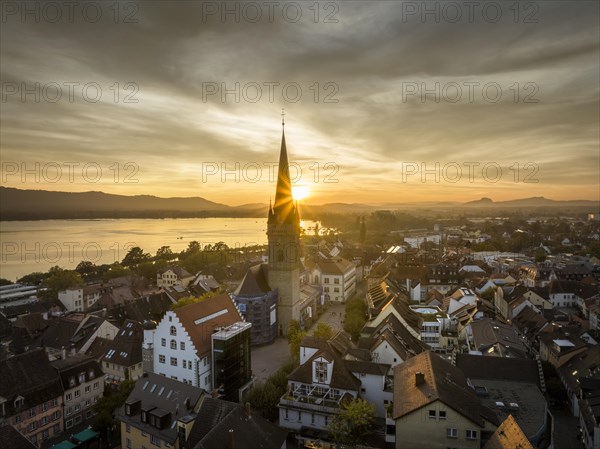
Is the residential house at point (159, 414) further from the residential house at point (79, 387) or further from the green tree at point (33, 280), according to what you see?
the green tree at point (33, 280)

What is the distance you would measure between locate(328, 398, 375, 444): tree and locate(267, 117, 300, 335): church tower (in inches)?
859

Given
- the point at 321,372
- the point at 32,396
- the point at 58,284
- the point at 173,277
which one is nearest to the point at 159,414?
the point at 321,372

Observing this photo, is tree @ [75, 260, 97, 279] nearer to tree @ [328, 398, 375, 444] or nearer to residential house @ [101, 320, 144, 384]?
residential house @ [101, 320, 144, 384]

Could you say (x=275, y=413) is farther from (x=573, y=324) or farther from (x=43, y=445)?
(x=573, y=324)

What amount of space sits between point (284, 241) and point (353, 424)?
23674mm

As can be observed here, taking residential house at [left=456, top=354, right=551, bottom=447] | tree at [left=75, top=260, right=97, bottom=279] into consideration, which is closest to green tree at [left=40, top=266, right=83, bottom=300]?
tree at [left=75, top=260, right=97, bottom=279]

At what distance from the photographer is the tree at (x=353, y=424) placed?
67.4ft

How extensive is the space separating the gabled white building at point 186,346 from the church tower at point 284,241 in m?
13.4

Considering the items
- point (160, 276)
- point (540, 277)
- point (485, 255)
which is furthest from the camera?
point (485, 255)

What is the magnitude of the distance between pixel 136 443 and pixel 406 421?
13.2m

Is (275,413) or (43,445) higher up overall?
(275,413)

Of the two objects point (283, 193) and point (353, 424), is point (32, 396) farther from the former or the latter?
point (283, 193)

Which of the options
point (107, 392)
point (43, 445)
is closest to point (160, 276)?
point (107, 392)

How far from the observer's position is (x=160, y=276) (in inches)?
3137
